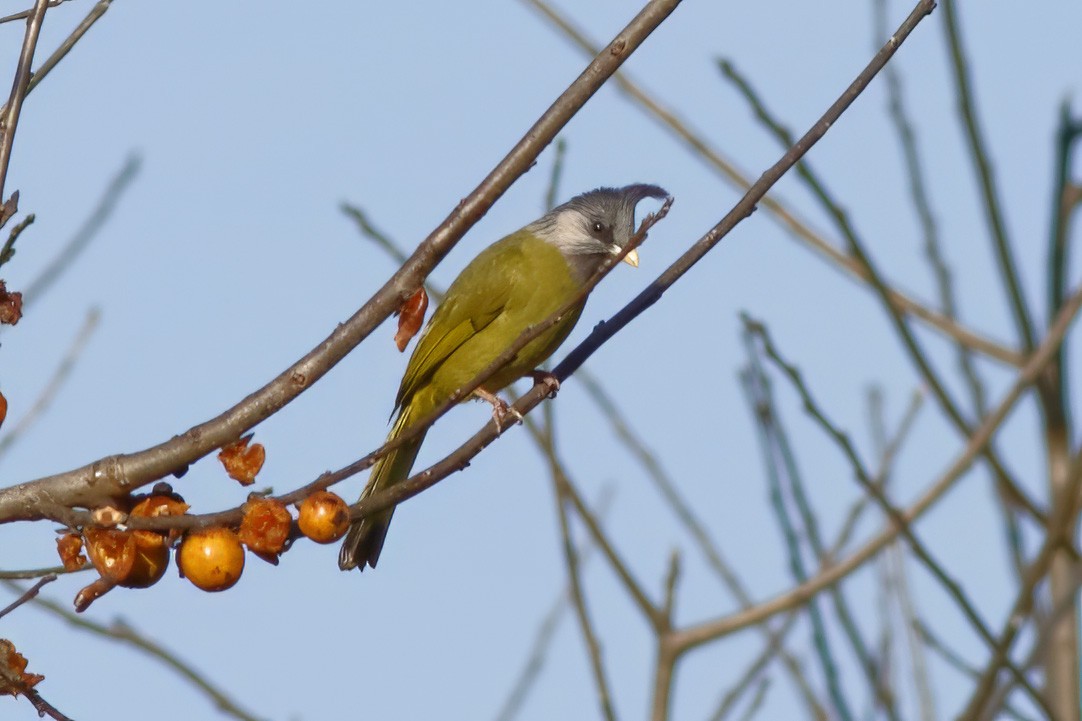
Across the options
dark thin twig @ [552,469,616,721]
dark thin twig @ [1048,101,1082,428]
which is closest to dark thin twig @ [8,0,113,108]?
dark thin twig @ [552,469,616,721]

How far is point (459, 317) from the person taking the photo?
4.93 m

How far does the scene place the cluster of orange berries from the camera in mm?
2328

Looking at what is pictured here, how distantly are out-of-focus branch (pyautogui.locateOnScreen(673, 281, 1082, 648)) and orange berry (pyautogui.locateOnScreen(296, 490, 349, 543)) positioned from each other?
1.33 metres

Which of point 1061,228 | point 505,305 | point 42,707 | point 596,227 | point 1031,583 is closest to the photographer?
point 42,707

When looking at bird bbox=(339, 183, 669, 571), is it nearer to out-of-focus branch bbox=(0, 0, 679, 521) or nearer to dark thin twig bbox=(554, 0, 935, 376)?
dark thin twig bbox=(554, 0, 935, 376)

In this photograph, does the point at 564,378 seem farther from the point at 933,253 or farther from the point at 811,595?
the point at 933,253

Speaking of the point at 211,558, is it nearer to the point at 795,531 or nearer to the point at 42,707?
the point at 42,707

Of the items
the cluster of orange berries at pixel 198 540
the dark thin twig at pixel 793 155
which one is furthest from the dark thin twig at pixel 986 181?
the cluster of orange berries at pixel 198 540

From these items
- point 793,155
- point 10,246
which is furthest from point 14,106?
point 793,155

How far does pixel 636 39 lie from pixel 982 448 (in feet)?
5.02

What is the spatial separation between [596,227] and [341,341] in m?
3.08

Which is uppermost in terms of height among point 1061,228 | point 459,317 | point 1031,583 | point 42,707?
point 459,317

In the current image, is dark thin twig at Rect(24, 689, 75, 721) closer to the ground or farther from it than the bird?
closer to the ground

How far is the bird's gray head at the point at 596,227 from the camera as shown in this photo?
5156 mm
